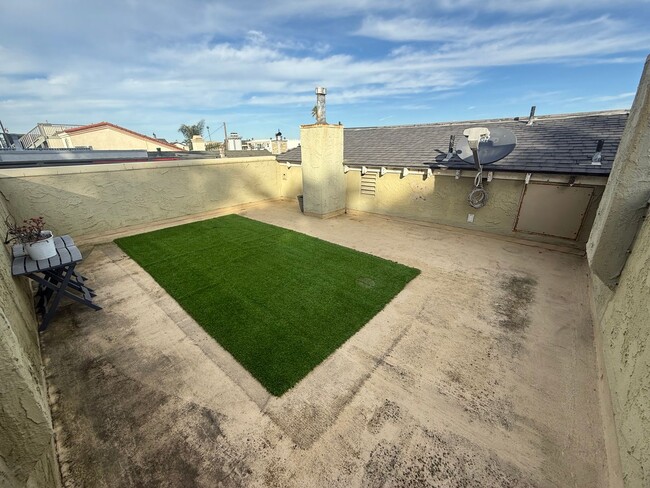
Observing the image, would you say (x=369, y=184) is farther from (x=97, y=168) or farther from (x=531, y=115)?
(x=97, y=168)

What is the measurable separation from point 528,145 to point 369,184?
5108mm

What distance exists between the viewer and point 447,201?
877 cm

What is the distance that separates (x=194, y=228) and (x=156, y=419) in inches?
273

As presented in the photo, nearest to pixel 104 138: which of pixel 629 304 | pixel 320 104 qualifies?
pixel 320 104

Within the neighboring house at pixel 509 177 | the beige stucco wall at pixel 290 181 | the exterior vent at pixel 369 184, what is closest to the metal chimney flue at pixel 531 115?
the neighboring house at pixel 509 177

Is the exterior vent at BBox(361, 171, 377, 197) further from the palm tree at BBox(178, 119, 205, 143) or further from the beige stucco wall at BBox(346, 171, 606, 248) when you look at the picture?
the palm tree at BBox(178, 119, 205, 143)

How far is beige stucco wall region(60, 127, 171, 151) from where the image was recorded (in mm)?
22578

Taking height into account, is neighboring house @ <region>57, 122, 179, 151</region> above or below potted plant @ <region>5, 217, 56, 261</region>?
above

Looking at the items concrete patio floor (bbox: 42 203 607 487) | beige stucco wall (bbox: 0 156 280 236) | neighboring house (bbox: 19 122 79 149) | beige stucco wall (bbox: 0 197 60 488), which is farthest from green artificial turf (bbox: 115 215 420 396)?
neighboring house (bbox: 19 122 79 149)

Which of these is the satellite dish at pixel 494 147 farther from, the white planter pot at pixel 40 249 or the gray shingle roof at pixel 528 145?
the white planter pot at pixel 40 249

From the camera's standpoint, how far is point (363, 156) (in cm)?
1091

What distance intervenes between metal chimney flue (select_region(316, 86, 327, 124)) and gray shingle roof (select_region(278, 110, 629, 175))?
198 centimetres

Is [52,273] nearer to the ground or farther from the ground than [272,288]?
farther from the ground

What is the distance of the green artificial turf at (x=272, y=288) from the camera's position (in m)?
3.85
